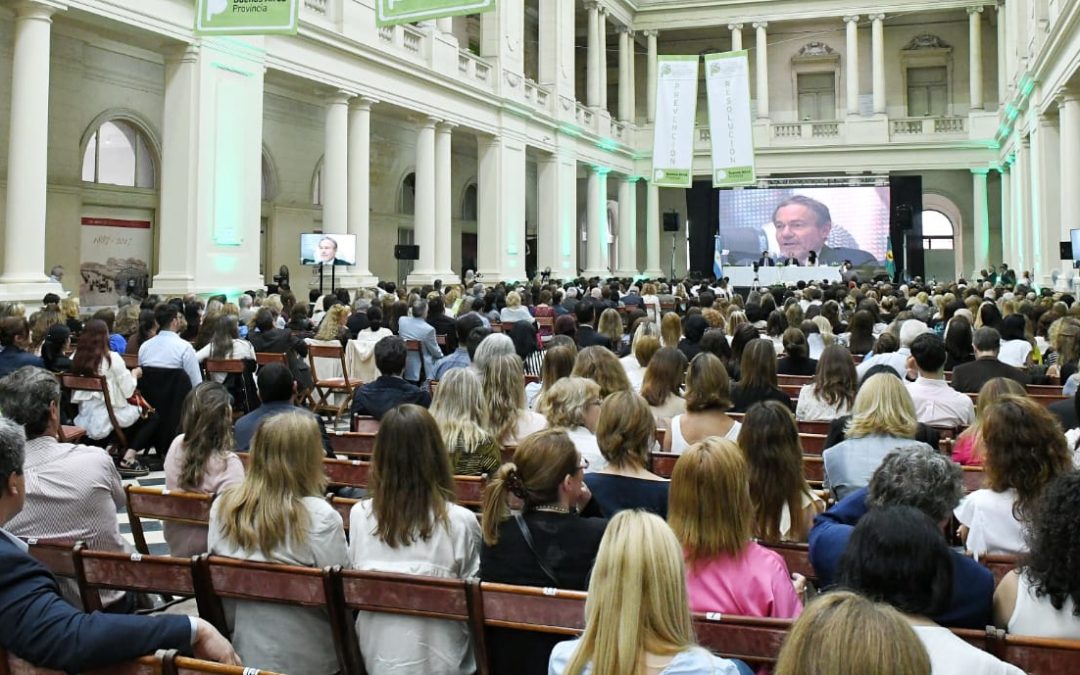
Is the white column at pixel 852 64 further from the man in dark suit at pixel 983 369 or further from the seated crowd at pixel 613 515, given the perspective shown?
the seated crowd at pixel 613 515

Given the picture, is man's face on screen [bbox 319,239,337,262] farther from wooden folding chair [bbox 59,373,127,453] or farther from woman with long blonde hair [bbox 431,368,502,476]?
woman with long blonde hair [bbox 431,368,502,476]

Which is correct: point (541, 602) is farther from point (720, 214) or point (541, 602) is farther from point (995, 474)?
point (720, 214)

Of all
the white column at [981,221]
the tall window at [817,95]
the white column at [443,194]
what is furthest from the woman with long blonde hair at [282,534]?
the tall window at [817,95]

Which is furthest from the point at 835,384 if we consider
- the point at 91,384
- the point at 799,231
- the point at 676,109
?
the point at 799,231

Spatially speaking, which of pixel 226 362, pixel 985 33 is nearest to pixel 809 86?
pixel 985 33

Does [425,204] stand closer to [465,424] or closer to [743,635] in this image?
[465,424]

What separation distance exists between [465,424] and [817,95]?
35.1m

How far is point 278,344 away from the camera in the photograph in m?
9.44

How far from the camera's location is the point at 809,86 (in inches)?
1442

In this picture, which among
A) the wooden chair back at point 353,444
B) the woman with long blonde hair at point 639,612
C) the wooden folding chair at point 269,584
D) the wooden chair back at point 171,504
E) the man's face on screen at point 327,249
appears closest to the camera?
the woman with long blonde hair at point 639,612

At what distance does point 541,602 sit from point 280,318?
9.76 meters

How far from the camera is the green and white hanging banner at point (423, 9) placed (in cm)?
975

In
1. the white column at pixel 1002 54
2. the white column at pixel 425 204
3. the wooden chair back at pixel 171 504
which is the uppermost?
the white column at pixel 1002 54

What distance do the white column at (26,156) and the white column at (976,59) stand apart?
29257 mm
